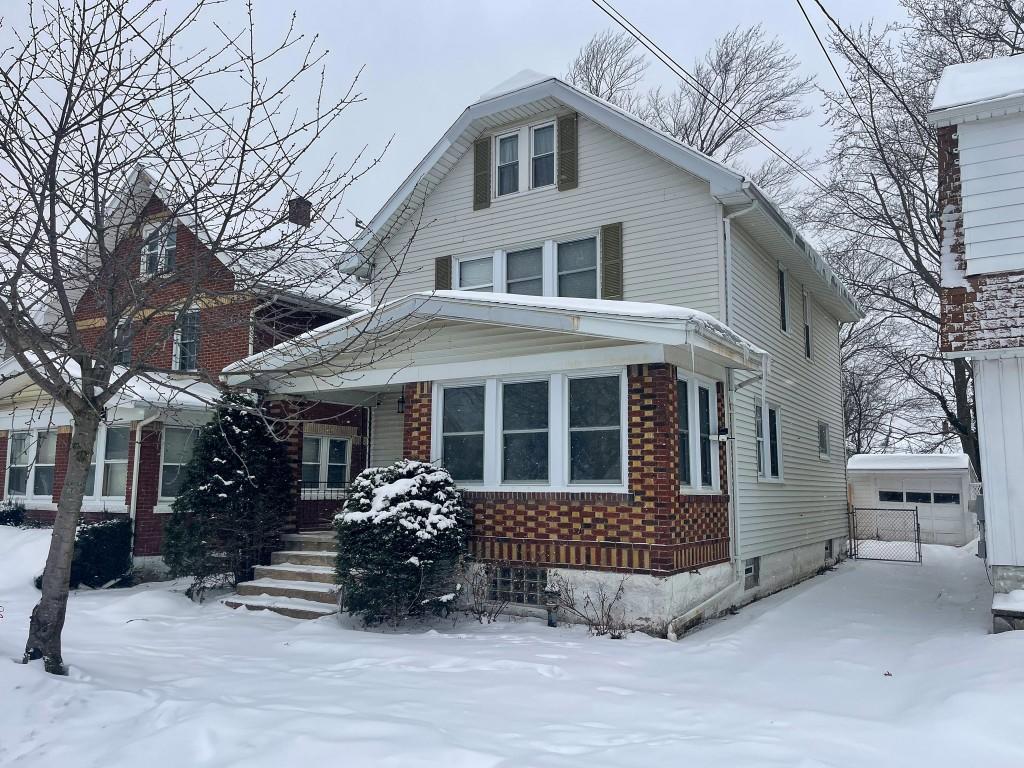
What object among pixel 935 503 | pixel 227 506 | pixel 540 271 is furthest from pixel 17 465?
pixel 935 503

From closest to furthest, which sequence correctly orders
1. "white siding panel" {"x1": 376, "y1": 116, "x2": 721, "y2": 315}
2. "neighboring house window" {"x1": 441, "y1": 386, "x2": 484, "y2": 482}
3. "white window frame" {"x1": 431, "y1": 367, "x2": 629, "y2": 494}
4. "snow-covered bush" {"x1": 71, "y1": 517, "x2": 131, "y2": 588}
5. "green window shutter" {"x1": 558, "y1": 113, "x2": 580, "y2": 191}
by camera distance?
"white window frame" {"x1": 431, "y1": 367, "x2": 629, "y2": 494} < "neighboring house window" {"x1": 441, "y1": 386, "x2": 484, "y2": 482} < "white siding panel" {"x1": 376, "y1": 116, "x2": 721, "y2": 315} < "snow-covered bush" {"x1": 71, "y1": 517, "x2": 131, "y2": 588} < "green window shutter" {"x1": 558, "y1": 113, "x2": 580, "y2": 191}

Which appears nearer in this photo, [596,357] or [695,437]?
[596,357]

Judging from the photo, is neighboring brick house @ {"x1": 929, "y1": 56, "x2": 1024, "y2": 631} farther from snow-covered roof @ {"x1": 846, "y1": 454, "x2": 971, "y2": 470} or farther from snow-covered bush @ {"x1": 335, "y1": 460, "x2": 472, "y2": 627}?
snow-covered roof @ {"x1": 846, "y1": 454, "x2": 971, "y2": 470}

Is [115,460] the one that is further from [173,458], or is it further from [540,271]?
[540,271]

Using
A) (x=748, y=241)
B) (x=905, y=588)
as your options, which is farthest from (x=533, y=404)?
(x=905, y=588)

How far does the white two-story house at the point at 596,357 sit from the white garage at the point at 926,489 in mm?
9206

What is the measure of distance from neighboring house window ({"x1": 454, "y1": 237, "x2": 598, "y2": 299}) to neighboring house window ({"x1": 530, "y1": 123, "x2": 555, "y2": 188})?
3.79 ft

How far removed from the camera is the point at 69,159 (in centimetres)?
616

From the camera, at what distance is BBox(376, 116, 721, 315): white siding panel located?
11414 mm

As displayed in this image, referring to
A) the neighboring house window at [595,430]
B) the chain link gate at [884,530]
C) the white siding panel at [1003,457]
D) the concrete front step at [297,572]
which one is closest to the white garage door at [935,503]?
the chain link gate at [884,530]

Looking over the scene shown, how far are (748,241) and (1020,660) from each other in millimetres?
7385

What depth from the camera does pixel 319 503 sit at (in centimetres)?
1478

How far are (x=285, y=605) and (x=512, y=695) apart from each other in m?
4.97

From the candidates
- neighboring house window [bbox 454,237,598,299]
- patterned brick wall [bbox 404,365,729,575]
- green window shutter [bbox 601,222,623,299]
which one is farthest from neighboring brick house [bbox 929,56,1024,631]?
neighboring house window [bbox 454,237,598,299]
